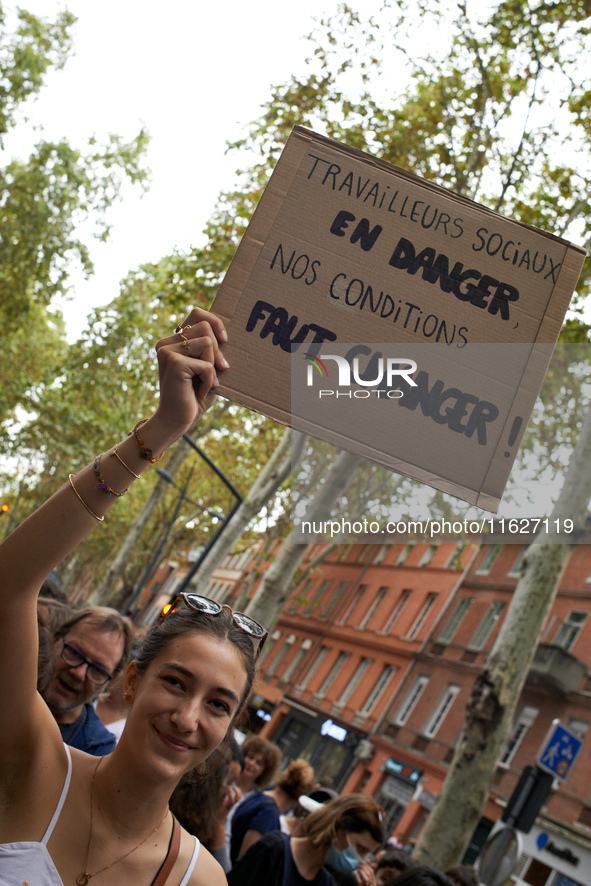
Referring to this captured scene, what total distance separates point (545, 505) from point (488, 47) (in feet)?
23.7

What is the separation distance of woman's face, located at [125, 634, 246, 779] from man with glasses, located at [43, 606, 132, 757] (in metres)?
1.36

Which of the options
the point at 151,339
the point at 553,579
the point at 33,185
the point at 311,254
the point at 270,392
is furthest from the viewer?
the point at 151,339

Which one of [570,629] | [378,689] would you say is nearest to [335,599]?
[378,689]

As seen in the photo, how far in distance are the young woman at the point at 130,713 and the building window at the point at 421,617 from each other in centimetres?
3347

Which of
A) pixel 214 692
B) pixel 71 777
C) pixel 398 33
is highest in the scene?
pixel 398 33

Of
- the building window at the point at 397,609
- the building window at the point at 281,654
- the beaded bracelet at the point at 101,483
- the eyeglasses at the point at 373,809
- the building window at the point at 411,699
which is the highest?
the beaded bracelet at the point at 101,483

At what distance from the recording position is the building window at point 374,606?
38.7 meters

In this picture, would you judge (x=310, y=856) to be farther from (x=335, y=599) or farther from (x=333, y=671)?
Answer: (x=335, y=599)

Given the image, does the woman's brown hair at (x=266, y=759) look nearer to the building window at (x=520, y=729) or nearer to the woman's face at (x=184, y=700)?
the woman's face at (x=184, y=700)

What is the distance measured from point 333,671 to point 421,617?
797 cm

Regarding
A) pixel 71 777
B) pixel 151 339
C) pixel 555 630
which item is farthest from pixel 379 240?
pixel 555 630

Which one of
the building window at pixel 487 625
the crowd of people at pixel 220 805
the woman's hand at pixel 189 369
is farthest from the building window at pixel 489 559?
the woman's hand at pixel 189 369

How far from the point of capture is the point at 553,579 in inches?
394

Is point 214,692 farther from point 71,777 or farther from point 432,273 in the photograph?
point 432,273
